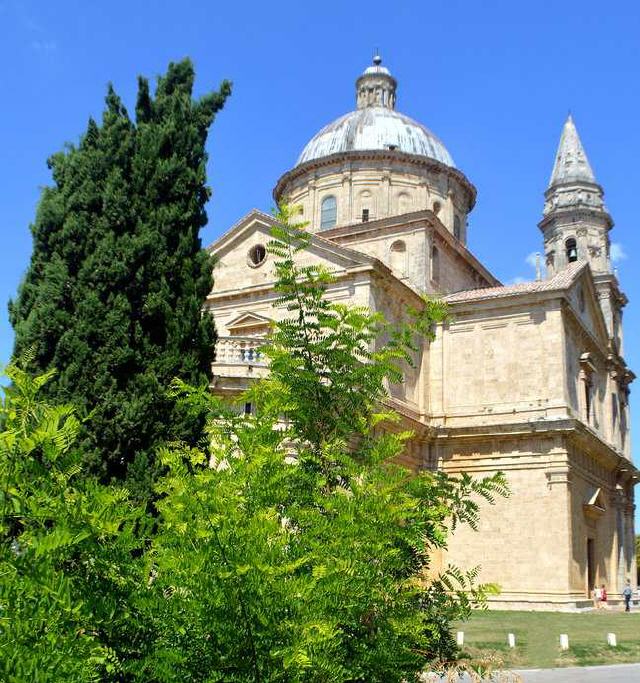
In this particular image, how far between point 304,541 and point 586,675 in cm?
1031

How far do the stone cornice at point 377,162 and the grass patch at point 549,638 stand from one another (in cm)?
2124

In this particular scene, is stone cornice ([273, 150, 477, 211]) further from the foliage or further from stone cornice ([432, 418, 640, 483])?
the foliage

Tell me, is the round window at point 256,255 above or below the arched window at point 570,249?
below

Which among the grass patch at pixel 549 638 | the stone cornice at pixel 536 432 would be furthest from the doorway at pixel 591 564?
the grass patch at pixel 549 638

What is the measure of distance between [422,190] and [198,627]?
33.4m

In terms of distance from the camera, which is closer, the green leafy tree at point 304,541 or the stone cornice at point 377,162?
the green leafy tree at point 304,541

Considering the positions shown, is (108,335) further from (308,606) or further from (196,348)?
(308,606)

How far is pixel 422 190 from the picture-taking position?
3600 centimetres

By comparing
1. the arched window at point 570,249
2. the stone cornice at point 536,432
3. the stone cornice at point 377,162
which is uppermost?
the stone cornice at point 377,162

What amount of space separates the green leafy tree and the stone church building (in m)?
12.7

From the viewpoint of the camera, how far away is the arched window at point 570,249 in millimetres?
39219

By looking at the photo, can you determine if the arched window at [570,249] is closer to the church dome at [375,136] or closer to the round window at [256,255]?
the church dome at [375,136]

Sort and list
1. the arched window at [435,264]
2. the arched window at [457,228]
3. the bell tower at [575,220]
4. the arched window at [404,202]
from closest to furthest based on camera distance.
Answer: the arched window at [435,264] < the arched window at [404,202] < the arched window at [457,228] < the bell tower at [575,220]

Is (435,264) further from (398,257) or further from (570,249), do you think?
(570,249)
